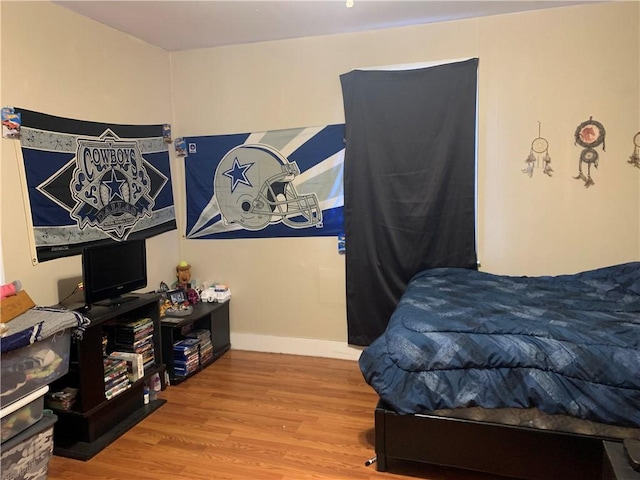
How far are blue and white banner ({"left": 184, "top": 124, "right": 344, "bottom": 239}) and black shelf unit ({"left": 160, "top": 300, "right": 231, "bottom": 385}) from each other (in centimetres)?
64

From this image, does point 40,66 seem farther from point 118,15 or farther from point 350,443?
point 350,443

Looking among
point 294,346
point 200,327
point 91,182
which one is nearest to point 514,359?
point 294,346

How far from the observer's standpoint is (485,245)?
11.2ft

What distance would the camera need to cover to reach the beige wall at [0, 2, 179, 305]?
2564 mm

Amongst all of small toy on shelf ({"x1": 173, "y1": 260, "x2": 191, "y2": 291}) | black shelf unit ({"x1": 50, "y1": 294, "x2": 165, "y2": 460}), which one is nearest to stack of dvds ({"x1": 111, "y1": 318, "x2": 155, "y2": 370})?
black shelf unit ({"x1": 50, "y1": 294, "x2": 165, "y2": 460})

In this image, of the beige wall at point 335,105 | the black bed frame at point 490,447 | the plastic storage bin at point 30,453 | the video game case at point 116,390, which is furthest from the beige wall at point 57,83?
the black bed frame at point 490,447

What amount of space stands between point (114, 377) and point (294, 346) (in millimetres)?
1526

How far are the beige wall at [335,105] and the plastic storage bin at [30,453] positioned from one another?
876 millimetres

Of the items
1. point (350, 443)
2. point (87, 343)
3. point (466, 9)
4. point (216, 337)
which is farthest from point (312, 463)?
point (466, 9)

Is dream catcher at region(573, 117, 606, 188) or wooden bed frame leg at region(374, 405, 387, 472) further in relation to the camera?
dream catcher at region(573, 117, 606, 188)

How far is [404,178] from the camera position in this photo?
343 cm

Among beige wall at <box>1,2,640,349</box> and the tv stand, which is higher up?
beige wall at <box>1,2,640,349</box>

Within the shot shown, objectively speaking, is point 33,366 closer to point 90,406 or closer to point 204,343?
point 90,406

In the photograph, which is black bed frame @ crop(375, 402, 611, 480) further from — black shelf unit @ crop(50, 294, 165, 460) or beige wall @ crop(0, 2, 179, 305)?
beige wall @ crop(0, 2, 179, 305)
